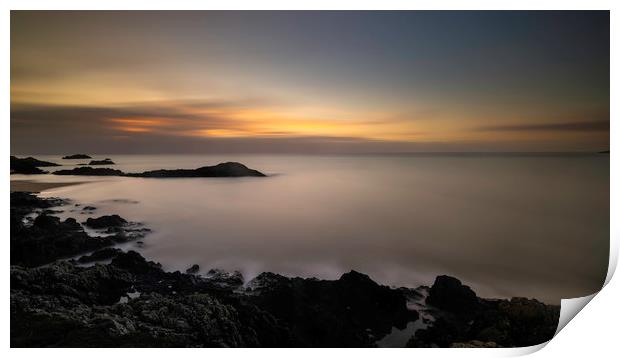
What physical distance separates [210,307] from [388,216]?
5.08ft

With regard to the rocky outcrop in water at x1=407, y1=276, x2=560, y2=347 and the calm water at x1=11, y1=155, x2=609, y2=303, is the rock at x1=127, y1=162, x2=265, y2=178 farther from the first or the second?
the rocky outcrop in water at x1=407, y1=276, x2=560, y2=347

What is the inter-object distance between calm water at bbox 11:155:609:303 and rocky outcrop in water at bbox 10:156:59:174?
59 mm

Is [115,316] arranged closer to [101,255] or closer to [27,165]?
[101,255]

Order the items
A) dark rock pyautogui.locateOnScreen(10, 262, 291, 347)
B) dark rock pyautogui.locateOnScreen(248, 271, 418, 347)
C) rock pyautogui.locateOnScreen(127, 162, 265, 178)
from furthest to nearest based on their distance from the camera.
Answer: rock pyautogui.locateOnScreen(127, 162, 265, 178) < dark rock pyautogui.locateOnScreen(248, 271, 418, 347) < dark rock pyautogui.locateOnScreen(10, 262, 291, 347)

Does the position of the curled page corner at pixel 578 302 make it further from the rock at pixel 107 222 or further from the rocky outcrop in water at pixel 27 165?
the rocky outcrop in water at pixel 27 165

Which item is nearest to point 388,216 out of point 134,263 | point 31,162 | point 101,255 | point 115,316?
point 134,263

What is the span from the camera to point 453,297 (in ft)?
9.74

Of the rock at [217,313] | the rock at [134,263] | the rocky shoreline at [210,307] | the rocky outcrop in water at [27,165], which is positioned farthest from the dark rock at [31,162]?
the rock at [134,263]

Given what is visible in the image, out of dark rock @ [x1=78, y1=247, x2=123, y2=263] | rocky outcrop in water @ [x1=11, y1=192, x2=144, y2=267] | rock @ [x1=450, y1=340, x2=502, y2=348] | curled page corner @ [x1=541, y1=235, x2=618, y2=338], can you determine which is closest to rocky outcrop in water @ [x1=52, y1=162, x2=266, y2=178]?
rocky outcrop in water @ [x1=11, y1=192, x2=144, y2=267]

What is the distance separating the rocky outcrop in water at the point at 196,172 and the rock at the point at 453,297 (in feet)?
5.37

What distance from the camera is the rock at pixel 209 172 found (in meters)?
3.29

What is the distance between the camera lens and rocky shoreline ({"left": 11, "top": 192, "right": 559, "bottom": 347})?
2.79m
